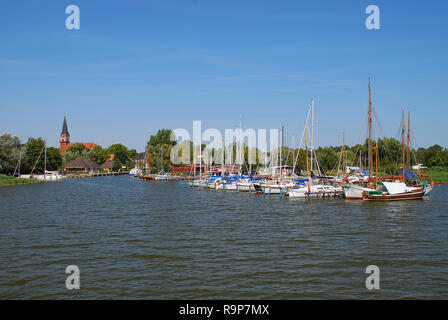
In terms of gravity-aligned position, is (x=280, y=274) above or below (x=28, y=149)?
below

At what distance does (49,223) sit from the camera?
28.8m

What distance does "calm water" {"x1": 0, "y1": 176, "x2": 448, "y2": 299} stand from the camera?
14508 millimetres

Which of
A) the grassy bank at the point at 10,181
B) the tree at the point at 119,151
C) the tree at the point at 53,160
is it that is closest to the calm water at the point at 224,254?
the grassy bank at the point at 10,181

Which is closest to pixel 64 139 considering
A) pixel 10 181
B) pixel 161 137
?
pixel 161 137

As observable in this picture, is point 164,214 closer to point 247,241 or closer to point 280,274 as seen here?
point 247,241

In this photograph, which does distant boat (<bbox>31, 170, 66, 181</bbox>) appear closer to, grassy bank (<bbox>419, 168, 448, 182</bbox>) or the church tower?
the church tower

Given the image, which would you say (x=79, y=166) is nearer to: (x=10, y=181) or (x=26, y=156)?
(x=26, y=156)

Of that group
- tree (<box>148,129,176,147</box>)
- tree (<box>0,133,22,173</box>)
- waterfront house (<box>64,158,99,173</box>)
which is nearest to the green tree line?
tree (<box>0,133,22,173</box>)

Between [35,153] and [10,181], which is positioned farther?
[35,153]

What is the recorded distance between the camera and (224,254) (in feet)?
63.5

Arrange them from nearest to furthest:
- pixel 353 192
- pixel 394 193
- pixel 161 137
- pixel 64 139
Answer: pixel 394 193 < pixel 353 192 < pixel 161 137 < pixel 64 139

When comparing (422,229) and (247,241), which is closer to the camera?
(247,241)
